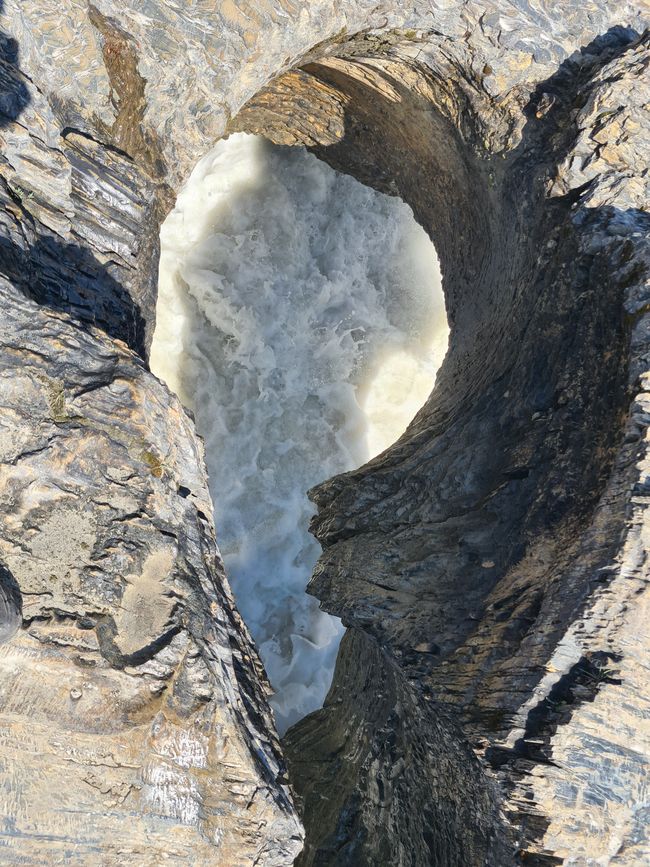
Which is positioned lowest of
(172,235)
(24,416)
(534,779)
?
(534,779)

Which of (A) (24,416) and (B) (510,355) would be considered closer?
(A) (24,416)

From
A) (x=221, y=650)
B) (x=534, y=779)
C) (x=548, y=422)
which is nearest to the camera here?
(x=534, y=779)

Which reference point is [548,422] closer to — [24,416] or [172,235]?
[24,416]

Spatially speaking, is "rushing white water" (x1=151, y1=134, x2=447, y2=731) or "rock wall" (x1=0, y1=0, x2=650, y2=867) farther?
"rushing white water" (x1=151, y1=134, x2=447, y2=731)

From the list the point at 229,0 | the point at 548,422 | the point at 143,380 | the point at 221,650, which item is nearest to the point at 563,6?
the point at 229,0

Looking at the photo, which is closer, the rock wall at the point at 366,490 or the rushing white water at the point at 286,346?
the rock wall at the point at 366,490
